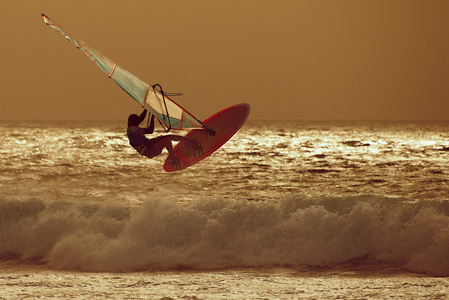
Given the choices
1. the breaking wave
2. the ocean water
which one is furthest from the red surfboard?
the breaking wave

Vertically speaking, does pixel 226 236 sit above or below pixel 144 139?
below

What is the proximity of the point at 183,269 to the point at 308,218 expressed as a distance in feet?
8.82

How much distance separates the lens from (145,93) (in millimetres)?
7223

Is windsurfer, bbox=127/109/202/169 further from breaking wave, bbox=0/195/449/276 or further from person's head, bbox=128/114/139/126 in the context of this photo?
breaking wave, bbox=0/195/449/276

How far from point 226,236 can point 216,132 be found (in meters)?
2.41

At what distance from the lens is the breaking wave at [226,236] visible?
363 inches

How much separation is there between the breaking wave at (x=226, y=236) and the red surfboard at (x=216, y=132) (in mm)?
2123

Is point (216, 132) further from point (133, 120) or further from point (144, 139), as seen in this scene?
point (133, 120)

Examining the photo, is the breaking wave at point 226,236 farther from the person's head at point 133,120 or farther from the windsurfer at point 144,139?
the person's head at point 133,120

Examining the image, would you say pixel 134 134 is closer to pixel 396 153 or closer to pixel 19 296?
pixel 19 296

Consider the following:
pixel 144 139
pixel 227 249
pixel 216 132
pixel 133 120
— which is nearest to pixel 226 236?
pixel 227 249

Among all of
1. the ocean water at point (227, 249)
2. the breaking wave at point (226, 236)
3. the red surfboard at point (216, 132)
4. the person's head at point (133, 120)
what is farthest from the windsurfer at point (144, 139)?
the breaking wave at point (226, 236)

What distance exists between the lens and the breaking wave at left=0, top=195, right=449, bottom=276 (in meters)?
9.21

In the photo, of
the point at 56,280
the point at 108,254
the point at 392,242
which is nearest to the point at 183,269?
the point at 108,254
